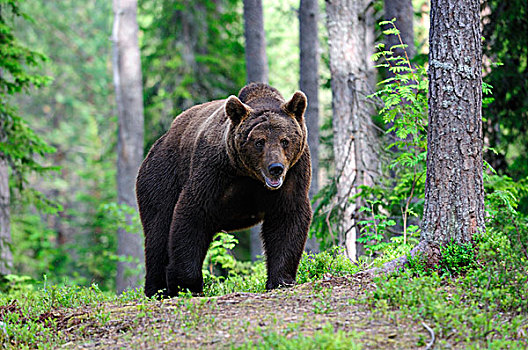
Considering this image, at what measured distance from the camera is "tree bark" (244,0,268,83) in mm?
13398

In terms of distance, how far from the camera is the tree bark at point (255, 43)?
44.0 ft

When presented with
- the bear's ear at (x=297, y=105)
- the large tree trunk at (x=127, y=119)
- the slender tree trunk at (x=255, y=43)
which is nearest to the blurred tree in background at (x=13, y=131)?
the large tree trunk at (x=127, y=119)

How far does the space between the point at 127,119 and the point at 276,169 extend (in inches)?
470

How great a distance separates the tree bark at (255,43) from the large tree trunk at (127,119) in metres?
5.25

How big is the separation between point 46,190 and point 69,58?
722 centimetres

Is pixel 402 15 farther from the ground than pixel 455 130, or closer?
farther from the ground

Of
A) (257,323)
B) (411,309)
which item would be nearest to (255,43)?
(257,323)

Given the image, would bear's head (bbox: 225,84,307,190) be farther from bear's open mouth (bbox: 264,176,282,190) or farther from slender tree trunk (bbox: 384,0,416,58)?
slender tree trunk (bbox: 384,0,416,58)

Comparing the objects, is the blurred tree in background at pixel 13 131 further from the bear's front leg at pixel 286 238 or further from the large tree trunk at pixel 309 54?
the bear's front leg at pixel 286 238

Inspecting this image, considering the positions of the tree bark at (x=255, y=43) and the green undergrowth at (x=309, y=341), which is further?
the tree bark at (x=255, y=43)

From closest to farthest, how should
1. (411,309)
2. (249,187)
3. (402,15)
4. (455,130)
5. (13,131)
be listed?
1. (411,309)
2. (455,130)
3. (249,187)
4. (402,15)
5. (13,131)

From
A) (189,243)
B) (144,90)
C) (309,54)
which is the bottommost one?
(189,243)

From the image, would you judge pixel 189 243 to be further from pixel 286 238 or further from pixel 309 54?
pixel 309 54

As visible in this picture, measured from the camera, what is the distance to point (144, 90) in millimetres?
20359
